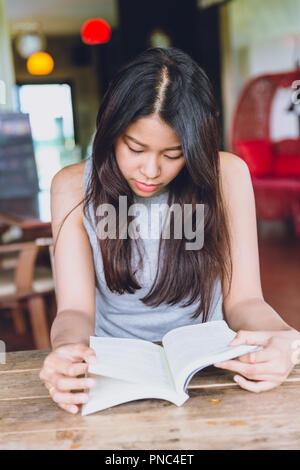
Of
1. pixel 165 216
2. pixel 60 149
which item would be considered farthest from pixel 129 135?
pixel 60 149

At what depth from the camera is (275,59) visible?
7.58 m

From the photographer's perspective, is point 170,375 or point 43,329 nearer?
point 170,375

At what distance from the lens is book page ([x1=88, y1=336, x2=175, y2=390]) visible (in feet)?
2.51

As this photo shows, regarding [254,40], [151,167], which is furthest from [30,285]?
[254,40]

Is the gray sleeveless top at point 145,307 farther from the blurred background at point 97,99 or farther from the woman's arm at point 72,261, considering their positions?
the blurred background at point 97,99

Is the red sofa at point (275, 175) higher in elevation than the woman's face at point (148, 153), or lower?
lower

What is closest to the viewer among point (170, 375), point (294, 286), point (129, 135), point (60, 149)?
Answer: point (170, 375)

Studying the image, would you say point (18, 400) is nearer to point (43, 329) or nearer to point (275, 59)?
point (43, 329)

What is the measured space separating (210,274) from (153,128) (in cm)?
33

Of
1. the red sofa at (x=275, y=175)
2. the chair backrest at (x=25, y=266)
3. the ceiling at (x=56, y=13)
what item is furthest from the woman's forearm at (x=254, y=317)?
the ceiling at (x=56, y=13)

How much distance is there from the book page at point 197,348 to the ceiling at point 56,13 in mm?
7542

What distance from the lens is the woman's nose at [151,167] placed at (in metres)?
0.94

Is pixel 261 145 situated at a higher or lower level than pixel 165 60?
lower

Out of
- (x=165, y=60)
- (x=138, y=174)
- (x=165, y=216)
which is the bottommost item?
(x=165, y=216)
